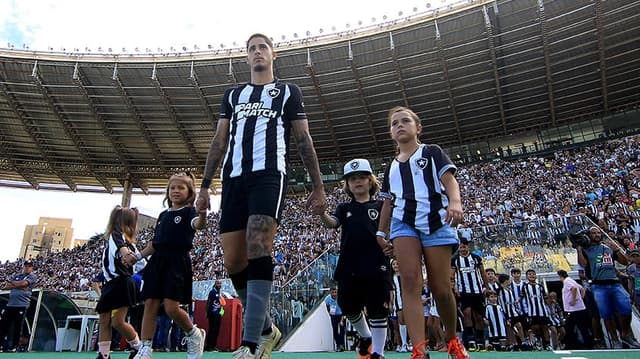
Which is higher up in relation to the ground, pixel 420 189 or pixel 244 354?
pixel 420 189

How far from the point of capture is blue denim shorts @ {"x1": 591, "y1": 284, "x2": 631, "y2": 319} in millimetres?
6676

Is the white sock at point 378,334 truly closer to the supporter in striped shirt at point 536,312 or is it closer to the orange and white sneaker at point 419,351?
the orange and white sneaker at point 419,351

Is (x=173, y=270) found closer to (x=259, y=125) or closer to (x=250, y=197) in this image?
(x=250, y=197)

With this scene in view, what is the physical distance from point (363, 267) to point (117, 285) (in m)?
2.34

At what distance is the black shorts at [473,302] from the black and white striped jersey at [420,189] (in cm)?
493

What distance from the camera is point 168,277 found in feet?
11.8

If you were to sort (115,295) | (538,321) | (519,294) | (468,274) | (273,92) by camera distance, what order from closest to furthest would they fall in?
(273,92) → (115,295) → (468,274) → (538,321) → (519,294)

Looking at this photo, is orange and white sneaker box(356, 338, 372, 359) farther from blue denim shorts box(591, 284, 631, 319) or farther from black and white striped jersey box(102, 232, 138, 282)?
blue denim shorts box(591, 284, 631, 319)

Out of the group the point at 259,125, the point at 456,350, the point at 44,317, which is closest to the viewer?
the point at 456,350

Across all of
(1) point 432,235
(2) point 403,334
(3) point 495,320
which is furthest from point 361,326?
(2) point 403,334

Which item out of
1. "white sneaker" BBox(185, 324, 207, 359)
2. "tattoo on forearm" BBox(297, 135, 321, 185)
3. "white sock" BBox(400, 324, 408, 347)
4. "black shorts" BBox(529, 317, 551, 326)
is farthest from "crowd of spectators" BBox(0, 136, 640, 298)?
"tattoo on forearm" BBox(297, 135, 321, 185)

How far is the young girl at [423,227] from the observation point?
9.37 ft

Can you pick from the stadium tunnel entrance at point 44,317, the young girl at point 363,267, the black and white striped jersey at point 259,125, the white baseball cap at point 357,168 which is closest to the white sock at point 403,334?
the young girl at point 363,267

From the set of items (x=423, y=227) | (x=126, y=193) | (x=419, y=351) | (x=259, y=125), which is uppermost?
(x=126, y=193)
